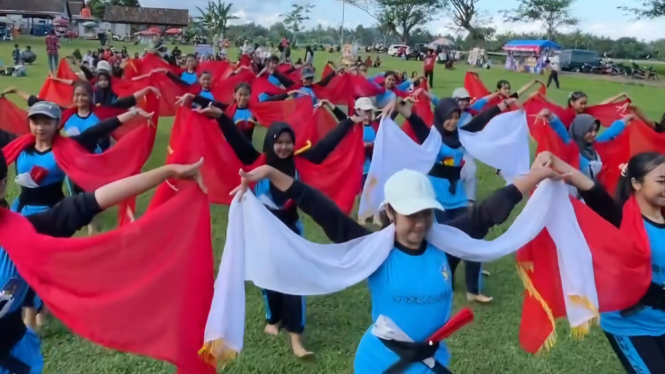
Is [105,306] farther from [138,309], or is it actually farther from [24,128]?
[24,128]

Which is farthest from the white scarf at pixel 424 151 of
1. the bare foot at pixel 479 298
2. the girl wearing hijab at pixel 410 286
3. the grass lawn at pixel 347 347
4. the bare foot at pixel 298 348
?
the girl wearing hijab at pixel 410 286

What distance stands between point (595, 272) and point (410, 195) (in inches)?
56.1

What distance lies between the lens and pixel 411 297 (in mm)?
3066

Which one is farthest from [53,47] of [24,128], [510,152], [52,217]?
[52,217]

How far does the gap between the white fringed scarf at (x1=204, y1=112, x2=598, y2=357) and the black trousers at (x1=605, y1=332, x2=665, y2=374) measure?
0.27 metres

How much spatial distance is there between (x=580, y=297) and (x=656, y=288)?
1.36ft

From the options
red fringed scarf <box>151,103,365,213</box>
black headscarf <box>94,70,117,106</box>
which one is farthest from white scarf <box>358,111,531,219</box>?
black headscarf <box>94,70,117,106</box>

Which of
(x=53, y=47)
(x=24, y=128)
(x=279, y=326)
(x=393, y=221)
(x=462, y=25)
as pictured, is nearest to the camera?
(x=393, y=221)

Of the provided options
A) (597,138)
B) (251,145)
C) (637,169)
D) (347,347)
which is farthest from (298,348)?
(597,138)

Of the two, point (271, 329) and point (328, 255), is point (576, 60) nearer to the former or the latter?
point (271, 329)

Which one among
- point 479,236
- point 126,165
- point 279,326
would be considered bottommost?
point 279,326

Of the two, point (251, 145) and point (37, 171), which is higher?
point (251, 145)

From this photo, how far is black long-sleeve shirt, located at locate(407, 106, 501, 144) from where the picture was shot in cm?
659

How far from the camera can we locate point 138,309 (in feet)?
10.1
